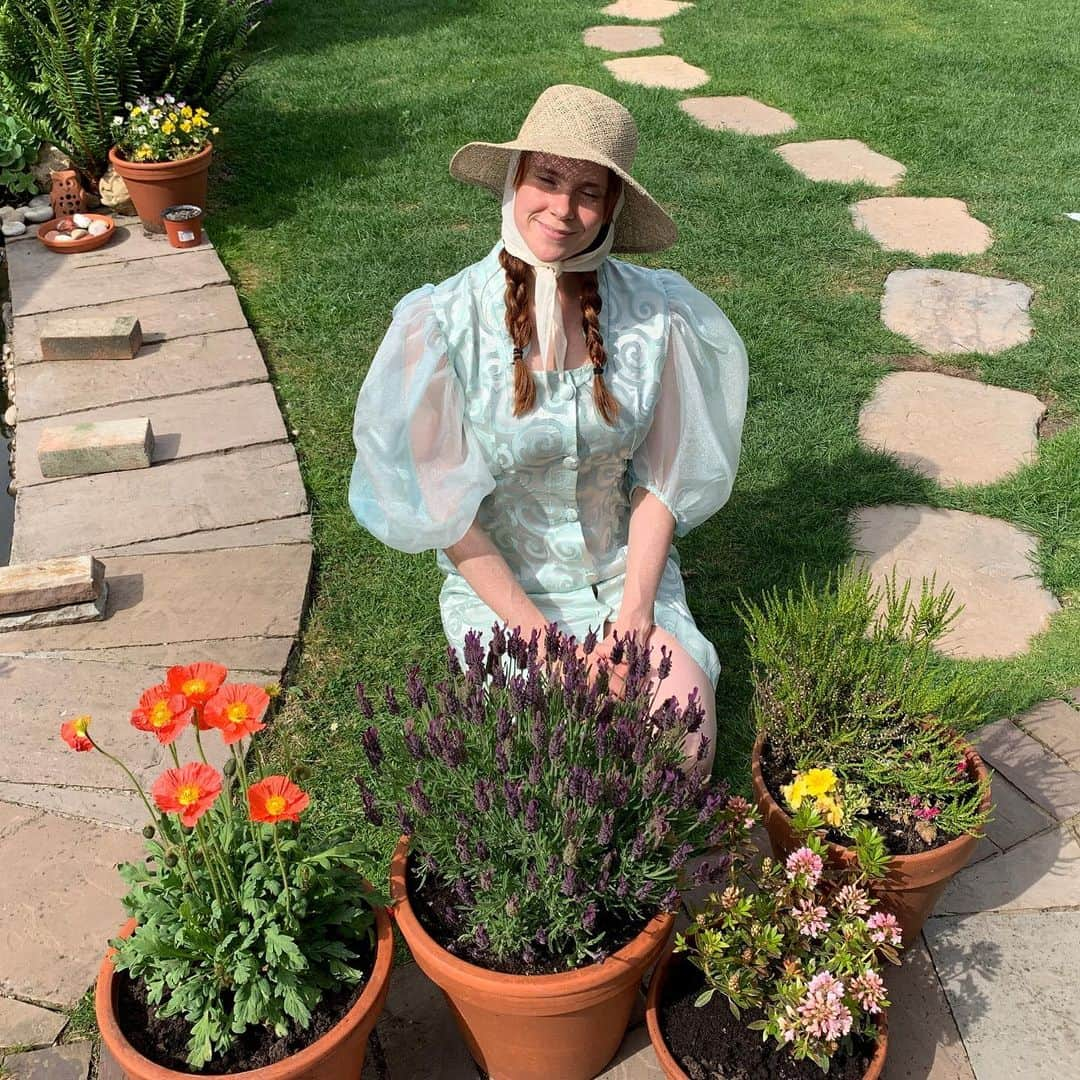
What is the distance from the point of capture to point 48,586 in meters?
3.22

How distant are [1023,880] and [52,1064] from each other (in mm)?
2051

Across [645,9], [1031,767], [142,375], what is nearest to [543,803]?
[1031,767]

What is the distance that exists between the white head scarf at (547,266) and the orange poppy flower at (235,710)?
981 millimetres

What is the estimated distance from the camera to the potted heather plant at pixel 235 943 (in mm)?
1797

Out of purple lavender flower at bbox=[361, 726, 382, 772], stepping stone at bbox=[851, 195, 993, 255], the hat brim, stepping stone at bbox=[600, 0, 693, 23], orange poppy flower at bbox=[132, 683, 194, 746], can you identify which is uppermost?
the hat brim

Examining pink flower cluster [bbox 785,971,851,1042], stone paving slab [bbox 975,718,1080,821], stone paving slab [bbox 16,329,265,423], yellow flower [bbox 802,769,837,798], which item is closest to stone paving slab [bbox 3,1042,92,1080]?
pink flower cluster [bbox 785,971,851,1042]

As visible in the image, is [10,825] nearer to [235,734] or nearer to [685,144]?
[235,734]

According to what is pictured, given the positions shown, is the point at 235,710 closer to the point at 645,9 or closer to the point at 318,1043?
the point at 318,1043

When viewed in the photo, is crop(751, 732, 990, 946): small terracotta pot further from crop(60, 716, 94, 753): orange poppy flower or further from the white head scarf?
crop(60, 716, 94, 753): orange poppy flower

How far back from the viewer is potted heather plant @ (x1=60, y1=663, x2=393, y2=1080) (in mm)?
1797

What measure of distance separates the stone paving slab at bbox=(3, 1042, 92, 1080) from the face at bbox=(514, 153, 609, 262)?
1.83m

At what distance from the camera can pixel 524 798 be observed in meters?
1.85

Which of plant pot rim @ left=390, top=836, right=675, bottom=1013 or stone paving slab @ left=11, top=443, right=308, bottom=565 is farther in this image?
stone paving slab @ left=11, top=443, right=308, bottom=565

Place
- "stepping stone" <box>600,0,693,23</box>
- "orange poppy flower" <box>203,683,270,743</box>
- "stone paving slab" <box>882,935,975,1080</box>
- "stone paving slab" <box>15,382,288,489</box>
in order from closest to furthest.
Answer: "orange poppy flower" <box>203,683,270,743</box> < "stone paving slab" <box>882,935,975,1080</box> < "stone paving slab" <box>15,382,288,489</box> < "stepping stone" <box>600,0,693,23</box>
